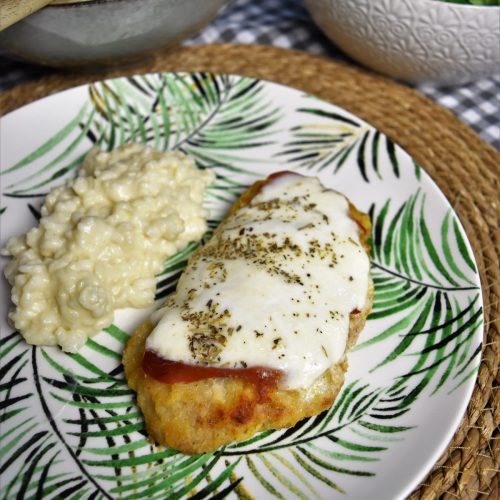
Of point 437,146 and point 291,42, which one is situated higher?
point 291,42

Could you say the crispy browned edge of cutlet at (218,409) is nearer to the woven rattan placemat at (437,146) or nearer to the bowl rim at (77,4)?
the woven rattan placemat at (437,146)

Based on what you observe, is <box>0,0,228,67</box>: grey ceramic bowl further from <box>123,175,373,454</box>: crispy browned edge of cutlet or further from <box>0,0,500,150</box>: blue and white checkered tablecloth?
<box>123,175,373,454</box>: crispy browned edge of cutlet

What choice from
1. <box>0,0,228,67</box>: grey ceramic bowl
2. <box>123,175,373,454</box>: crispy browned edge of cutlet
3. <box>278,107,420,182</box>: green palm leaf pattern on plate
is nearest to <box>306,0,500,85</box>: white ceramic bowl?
<box>278,107,420,182</box>: green palm leaf pattern on plate

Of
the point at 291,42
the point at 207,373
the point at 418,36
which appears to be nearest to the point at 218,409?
the point at 207,373

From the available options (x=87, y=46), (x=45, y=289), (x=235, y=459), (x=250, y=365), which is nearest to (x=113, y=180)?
(x=45, y=289)

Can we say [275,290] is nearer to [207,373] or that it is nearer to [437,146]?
[207,373]

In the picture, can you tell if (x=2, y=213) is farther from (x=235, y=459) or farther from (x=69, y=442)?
(x=235, y=459)

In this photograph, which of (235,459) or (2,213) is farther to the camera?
(2,213)
